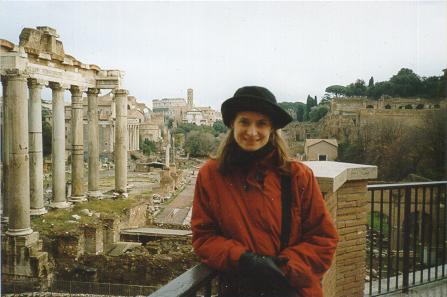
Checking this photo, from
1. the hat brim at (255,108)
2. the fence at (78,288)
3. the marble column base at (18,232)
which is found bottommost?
the fence at (78,288)

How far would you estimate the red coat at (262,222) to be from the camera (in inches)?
85.0

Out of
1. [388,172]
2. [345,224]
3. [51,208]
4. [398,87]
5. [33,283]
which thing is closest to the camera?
[345,224]

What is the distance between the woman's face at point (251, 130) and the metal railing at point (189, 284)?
689 millimetres

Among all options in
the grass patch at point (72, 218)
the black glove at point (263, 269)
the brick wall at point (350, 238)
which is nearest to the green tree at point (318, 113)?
the grass patch at point (72, 218)

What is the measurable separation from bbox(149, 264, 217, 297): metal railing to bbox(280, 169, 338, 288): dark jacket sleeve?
0.40 m

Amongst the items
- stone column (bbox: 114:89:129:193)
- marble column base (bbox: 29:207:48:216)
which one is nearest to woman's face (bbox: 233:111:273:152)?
marble column base (bbox: 29:207:48:216)

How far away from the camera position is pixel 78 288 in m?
11.2

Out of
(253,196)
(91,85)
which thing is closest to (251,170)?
(253,196)

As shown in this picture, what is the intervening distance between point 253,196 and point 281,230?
0.23 meters

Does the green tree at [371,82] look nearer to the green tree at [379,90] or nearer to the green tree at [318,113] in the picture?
the green tree at [379,90]

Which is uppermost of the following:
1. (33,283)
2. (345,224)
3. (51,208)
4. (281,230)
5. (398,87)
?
(398,87)

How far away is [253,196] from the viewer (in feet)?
7.25

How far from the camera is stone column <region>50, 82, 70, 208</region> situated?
1535 cm

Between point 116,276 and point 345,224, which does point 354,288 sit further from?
point 116,276
